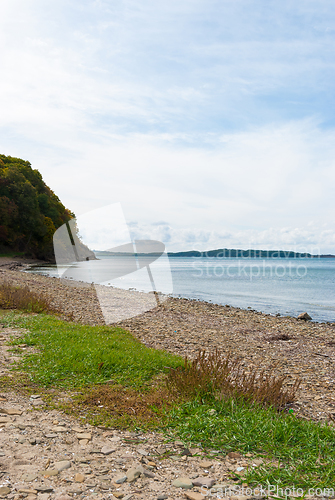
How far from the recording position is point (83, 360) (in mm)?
6723

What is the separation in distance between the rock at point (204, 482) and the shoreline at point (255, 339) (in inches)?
103

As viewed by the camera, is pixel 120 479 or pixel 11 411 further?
pixel 11 411

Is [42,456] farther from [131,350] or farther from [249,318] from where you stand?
[249,318]

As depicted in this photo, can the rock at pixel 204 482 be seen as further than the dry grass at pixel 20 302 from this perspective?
No

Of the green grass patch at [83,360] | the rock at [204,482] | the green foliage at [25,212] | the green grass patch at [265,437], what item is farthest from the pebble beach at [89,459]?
the green foliage at [25,212]

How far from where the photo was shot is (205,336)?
1332 cm

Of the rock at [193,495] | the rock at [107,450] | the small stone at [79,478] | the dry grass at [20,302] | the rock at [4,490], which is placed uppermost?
the dry grass at [20,302]

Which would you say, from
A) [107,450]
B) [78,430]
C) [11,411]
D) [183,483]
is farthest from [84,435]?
[183,483]

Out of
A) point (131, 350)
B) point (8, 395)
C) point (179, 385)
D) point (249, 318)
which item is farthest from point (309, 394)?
point (249, 318)

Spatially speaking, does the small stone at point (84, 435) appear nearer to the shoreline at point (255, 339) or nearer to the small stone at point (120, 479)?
the small stone at point (120, 479)

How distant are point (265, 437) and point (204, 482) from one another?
113 cm

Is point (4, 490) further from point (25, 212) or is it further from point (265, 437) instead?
point (25, 212)

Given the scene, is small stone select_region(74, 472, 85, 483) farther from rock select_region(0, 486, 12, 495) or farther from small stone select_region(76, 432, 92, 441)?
small stone select_region(76, 432, 92, 441)

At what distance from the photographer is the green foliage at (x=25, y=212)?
54.8 metres
